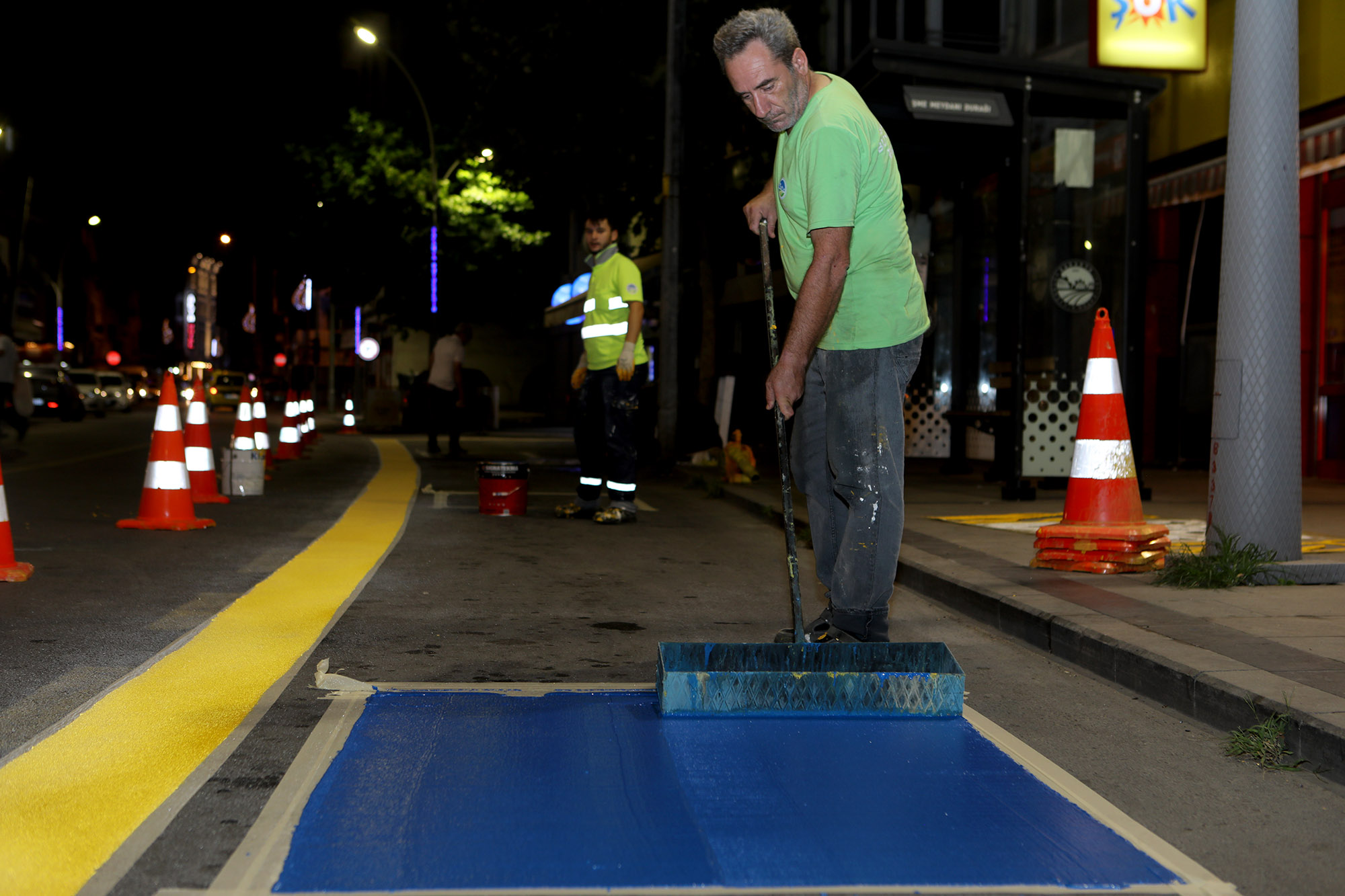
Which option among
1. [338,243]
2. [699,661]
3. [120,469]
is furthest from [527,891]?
[338,243]

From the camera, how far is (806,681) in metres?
3.95

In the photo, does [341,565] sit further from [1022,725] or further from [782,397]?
[1022,725]

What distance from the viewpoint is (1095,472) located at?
21.7 ft

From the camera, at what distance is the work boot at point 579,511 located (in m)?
9.92

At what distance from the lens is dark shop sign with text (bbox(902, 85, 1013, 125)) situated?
1088 centimetres

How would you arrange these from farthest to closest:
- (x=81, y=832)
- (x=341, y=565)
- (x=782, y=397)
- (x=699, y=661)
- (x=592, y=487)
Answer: (x=592, y=487) < (x=341, y=565) < (x=782, y=397) < (x=699, y=661) < (x=81, y=832)

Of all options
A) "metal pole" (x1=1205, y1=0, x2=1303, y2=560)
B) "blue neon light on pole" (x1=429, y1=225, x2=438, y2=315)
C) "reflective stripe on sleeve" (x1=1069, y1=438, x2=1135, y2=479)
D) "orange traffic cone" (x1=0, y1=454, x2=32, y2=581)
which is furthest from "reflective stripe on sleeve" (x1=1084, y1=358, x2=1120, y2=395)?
"blue neon light on pole" (x1=429, y1=225, x2=438, y2=315)

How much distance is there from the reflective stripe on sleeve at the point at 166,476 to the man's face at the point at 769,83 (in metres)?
5.59

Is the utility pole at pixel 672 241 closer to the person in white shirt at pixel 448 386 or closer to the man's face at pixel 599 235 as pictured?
the person in white shirt at pixel 448 386

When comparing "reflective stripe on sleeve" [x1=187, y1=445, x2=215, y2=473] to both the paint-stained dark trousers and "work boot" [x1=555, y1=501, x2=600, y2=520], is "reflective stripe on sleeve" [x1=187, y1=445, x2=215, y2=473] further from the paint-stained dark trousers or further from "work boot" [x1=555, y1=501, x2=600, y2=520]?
the paint-stained dark trousers

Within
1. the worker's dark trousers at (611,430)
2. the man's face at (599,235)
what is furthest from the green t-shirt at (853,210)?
the man's face at (599,235)

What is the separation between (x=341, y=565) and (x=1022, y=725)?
13.7 feet

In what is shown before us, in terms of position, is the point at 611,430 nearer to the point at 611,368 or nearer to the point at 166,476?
the point at 611,368

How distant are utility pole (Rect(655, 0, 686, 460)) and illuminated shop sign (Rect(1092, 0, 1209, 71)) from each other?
4970 mm
